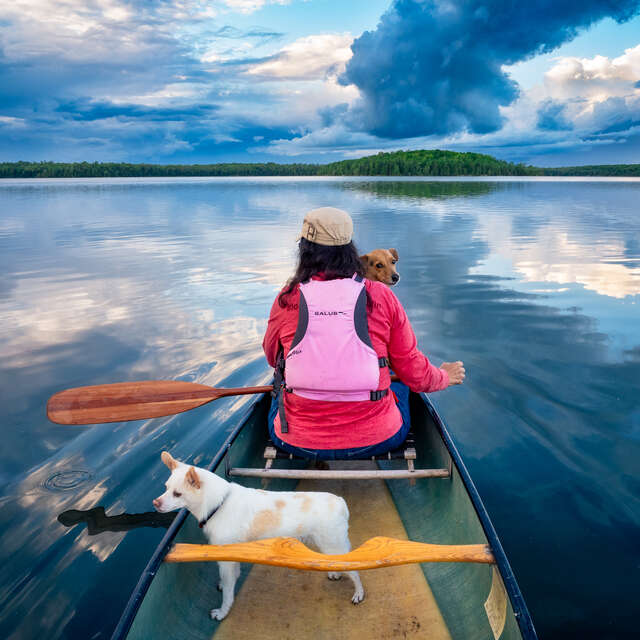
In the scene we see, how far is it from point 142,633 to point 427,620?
1653mm

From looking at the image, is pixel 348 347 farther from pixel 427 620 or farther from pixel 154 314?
pixel 154 314

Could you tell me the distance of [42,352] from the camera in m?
8.75

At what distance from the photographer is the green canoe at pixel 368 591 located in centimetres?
263

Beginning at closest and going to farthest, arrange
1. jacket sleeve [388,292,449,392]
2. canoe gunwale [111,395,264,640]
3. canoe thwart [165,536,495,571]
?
1. canoe gunwale [111,395,264,640]
2. canoe thwart [165,536,495,571]
3. jacket sleeve [388,292,449,392]

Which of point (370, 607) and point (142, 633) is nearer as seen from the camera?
point (142, 633)

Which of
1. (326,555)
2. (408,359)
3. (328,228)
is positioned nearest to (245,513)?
(326,555)

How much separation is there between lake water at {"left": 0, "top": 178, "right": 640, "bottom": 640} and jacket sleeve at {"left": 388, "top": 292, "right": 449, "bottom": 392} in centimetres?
160

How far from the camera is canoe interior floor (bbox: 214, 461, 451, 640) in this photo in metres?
2.98

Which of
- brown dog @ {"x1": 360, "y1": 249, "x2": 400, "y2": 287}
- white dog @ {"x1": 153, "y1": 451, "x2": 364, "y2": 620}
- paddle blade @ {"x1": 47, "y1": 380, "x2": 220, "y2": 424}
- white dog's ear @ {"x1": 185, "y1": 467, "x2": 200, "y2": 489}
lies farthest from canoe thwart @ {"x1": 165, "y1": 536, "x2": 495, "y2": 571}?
brown dog @ {"x1": 360, "y1": 249, "x2": 400, "y2": 287}

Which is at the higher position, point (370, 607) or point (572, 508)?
point (370, 607)

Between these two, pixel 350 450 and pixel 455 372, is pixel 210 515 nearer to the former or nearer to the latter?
pixel 350 450

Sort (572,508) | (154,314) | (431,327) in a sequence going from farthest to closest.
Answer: (154,314) < (431,327) < (572,508)

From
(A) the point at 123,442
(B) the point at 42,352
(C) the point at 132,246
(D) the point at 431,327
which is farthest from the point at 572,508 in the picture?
(C) the point at 132,246

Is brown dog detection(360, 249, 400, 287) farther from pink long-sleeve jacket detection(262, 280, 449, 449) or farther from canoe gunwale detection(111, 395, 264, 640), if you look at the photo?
canoe gunwale detection(111, 395, 264, 640)
